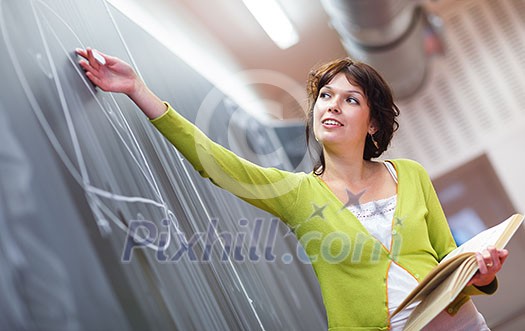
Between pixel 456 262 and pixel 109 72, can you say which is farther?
pixel 109 72

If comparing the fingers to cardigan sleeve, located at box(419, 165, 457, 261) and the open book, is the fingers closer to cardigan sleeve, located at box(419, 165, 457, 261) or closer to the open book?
the open book

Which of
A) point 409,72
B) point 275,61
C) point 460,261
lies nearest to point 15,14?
point 460,261

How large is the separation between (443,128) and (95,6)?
11.3 ft

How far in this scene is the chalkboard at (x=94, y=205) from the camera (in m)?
1.02

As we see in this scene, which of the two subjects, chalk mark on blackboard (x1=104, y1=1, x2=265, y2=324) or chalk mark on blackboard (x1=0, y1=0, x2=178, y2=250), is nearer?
chalk mark on blackboard (x1=0, y1=0, x2=178, y2=250)

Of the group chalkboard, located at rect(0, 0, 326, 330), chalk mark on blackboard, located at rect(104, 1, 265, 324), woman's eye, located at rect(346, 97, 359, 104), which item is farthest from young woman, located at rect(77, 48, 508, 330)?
chalk mark on blackboard, located at rect(104, 1, 265, 324)

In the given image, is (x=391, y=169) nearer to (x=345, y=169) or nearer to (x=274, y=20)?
(x=345, y=169)

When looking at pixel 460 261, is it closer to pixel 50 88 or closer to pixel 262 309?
pixel 50 88

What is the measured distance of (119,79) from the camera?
132 cm

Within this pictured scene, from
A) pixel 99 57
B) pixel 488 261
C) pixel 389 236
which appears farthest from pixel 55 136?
pixel 488 261

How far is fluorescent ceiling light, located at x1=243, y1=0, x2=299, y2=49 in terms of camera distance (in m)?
3.52

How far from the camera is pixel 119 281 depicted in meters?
1.22

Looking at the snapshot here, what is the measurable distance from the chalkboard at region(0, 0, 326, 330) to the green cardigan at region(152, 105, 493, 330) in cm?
20

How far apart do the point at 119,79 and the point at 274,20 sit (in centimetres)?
258
